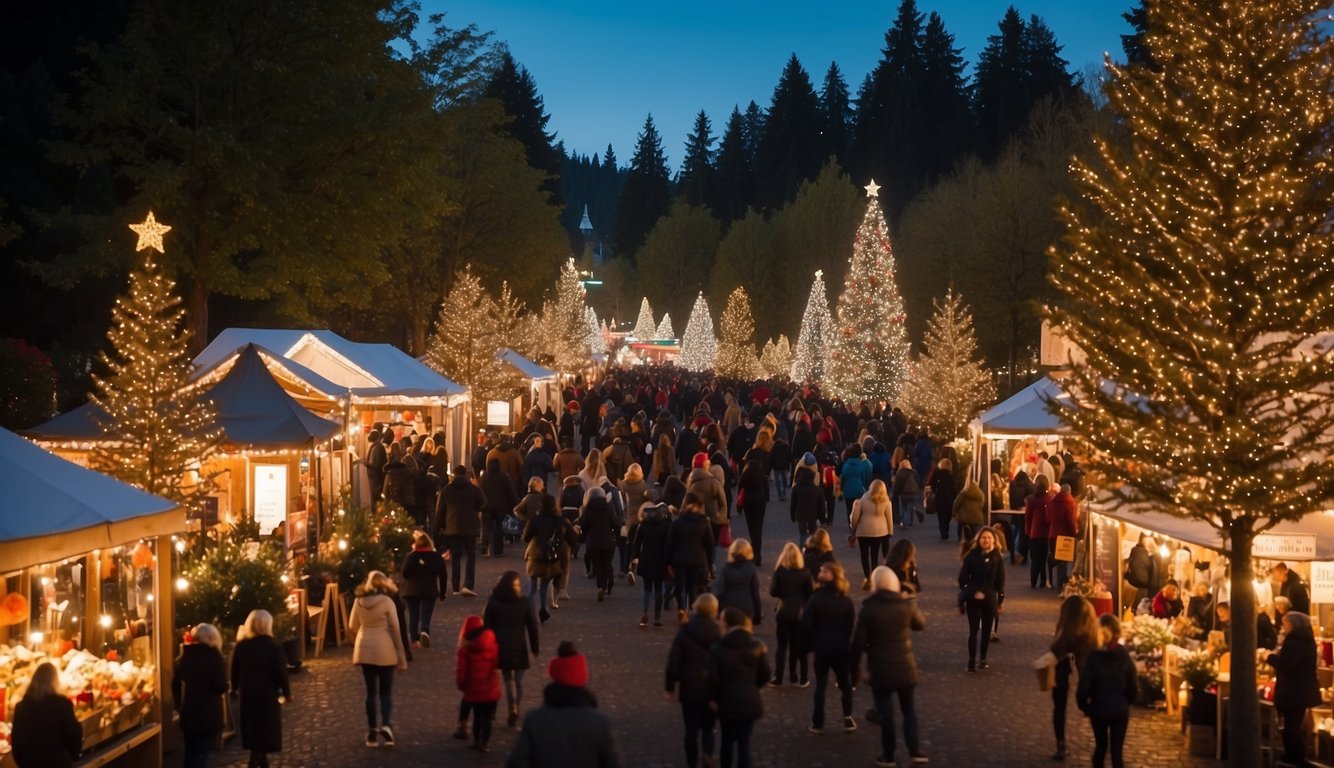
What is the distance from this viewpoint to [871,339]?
1932 inches

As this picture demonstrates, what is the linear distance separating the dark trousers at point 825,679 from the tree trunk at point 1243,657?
270 cm

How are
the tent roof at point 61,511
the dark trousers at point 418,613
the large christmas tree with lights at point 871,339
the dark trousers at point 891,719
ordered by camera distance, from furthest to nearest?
the large christmas tree with lights at point 871,339 → the dark trousers at point 418,613 → the dark trousers at point 891,719 → the tent roof at point 61,511

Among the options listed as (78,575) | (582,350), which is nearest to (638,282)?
(582,350)

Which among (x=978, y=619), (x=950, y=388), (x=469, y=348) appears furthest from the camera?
(x=469, y=348)

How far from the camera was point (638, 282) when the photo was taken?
12056 cm

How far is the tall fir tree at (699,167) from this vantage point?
5059 inches

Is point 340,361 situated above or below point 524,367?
below

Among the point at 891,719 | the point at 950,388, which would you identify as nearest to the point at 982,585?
the point at 891,719

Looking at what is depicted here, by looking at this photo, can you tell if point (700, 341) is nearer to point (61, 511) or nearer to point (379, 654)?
point (379, 654)

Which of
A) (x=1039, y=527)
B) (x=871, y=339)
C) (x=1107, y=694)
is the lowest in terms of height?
(x=1107, y=694)

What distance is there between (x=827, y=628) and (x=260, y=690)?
4.12 meters

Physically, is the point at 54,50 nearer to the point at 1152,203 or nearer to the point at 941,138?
the point at 1152,203

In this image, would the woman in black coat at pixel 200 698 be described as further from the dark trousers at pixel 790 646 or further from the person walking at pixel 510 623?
the dark trousers at pixel 790 646

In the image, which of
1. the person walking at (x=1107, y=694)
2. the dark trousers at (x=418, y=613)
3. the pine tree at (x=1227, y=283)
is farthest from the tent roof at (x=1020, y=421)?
the person walking at (x=1107, y=694)
